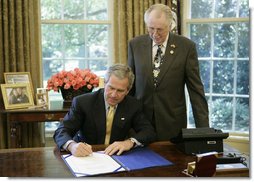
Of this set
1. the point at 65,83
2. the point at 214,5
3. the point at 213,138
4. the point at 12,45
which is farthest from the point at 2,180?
the point at 214,5

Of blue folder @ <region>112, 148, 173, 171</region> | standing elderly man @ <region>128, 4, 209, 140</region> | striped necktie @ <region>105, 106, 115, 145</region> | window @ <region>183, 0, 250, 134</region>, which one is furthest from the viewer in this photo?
window @ <region>183, 0, 250, 134</region>

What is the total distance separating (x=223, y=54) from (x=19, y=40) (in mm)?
A: 2144

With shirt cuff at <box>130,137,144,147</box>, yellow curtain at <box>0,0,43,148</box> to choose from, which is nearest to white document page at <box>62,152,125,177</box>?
shirt cuff at <box>130,137,144,147</box>

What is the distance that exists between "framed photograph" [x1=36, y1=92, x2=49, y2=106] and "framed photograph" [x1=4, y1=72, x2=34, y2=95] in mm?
184

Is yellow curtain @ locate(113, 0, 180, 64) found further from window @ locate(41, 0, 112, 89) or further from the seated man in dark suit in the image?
the seated man in dark suit

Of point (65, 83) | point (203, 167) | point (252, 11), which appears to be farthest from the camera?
point (65, 83)

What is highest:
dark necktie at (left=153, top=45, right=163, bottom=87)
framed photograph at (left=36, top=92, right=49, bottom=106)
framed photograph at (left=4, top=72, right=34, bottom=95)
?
dark necktie at (left=153, top=45, right=163, bottom=87)

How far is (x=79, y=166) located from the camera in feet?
4.64

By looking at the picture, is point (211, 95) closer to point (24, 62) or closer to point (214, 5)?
point (214, 5)

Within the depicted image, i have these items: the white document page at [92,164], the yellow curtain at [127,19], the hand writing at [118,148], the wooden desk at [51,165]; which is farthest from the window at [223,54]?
the white document page at [92,164]

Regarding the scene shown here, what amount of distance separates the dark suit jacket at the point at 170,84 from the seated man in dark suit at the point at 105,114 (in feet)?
0.82

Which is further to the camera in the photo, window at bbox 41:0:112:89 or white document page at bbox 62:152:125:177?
window at bbox 41:0:112:89

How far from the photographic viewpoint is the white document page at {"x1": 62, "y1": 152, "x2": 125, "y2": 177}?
1.35 meters

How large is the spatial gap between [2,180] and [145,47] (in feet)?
5.46
